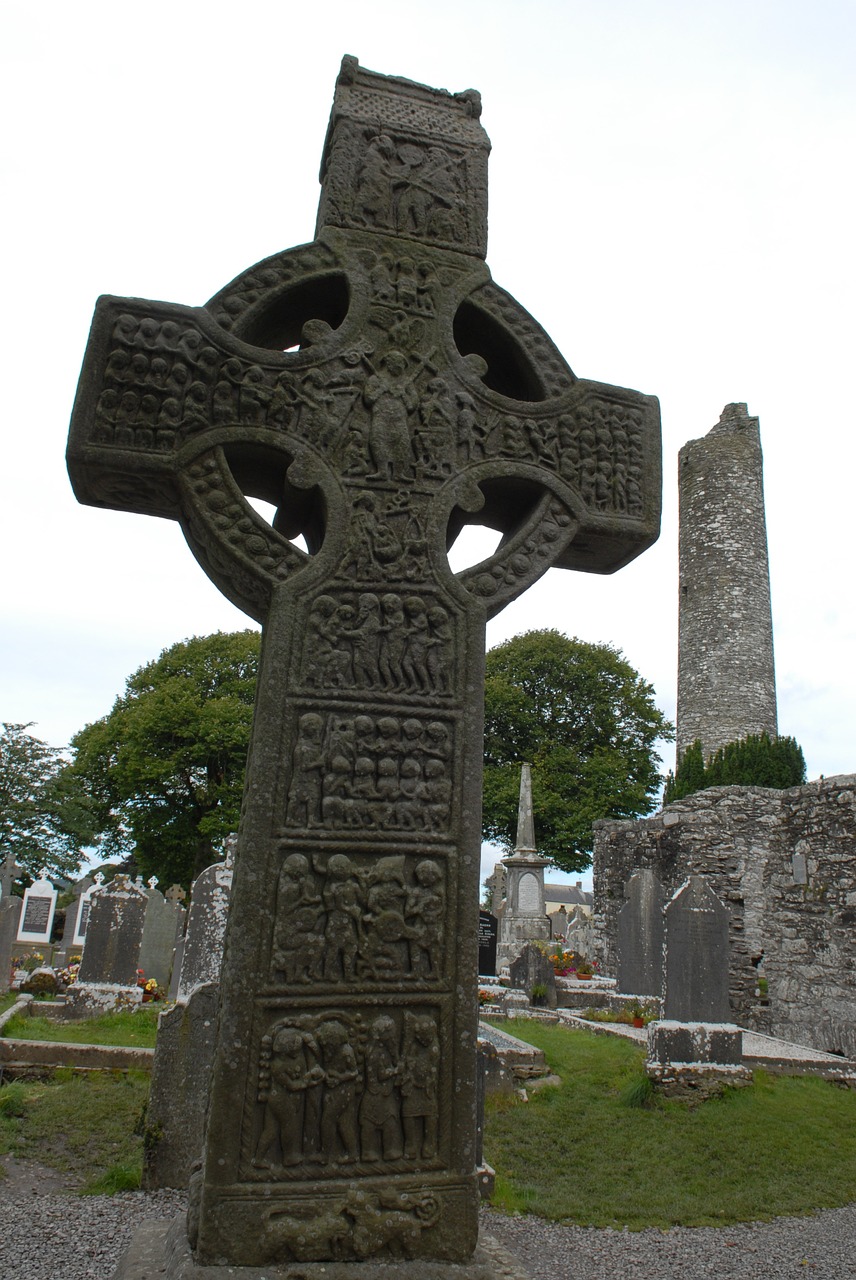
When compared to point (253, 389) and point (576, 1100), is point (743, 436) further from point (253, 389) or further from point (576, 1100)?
point (253, 389)

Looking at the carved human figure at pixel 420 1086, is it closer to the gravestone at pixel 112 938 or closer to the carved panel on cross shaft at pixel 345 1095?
the carved panel on cross shaft at pixel 345 1095

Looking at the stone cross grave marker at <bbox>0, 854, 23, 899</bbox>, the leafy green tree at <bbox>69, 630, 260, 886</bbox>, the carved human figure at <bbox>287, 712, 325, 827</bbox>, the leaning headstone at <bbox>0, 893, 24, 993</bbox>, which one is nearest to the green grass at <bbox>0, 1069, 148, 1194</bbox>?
the carved human figure at <bbox>287, 712, 325, 827</bbox>

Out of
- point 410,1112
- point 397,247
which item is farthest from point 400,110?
point 410,1112

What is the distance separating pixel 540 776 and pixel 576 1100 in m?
24.4

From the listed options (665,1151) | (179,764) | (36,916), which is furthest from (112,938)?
(36,916)

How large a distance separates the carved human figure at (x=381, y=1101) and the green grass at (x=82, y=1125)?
13.9ft

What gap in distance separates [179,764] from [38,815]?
29.9ft

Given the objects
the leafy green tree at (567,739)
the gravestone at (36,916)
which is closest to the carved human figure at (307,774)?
the gravestone at (36,916)

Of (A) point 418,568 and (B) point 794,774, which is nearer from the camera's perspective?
(A) point 418,568

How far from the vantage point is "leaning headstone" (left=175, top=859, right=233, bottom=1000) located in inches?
232

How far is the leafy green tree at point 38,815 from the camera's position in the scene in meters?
32.2

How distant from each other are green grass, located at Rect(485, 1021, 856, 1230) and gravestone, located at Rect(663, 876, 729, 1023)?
76 centimetres

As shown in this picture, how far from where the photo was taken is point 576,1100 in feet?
25.8

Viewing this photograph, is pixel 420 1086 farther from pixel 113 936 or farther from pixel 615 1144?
pixel 113 936
